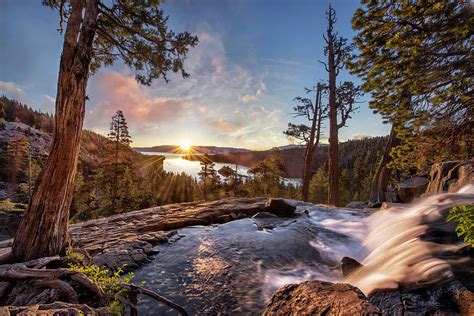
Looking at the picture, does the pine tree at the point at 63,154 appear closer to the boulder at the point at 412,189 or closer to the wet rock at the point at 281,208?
the wet rock at the point at 281,208

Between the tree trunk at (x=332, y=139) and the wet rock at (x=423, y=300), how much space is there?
12.4m

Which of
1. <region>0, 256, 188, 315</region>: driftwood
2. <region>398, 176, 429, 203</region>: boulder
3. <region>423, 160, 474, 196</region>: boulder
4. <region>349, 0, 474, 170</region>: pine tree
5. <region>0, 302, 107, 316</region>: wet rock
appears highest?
<region>349, 0, 474, 170</region>: pine tree

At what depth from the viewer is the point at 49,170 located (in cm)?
500

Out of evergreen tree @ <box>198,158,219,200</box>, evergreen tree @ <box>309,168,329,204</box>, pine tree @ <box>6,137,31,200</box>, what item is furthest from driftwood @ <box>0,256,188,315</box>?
evergreen tree @ <box>309,168,329,204</box>

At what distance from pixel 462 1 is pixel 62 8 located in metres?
10.5

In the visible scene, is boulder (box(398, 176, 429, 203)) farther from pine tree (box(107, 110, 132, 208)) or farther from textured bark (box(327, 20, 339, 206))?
pine tree (box(107, 110, 132, 208))

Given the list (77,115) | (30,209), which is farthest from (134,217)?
(77,115)

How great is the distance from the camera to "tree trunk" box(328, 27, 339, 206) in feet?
49.4

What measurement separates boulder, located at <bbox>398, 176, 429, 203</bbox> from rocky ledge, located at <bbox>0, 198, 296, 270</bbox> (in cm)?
627

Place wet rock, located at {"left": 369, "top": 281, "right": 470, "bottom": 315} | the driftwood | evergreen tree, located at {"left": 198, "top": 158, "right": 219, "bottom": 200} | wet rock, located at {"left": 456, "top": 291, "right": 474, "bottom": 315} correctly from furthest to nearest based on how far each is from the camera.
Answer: evergreen tree, located at {"left": 198, "top": 158, "right": 219, "bottom": 200}, the driftwood, wet rock, located at {"left": 369, "top": 281, "right": 470, "bottom": 315}, wet rock, located at {"left": 456, "top": 291, "right": 474, "bottom": 315}

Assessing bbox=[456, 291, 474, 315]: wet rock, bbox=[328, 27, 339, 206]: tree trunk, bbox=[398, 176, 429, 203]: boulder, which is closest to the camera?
bbox=[456, 291, 474, 315]: wet rock

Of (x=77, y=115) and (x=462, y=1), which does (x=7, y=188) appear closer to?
(x=77, y=115)

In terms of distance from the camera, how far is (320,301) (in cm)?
281

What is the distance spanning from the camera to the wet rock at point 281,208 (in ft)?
37.3
